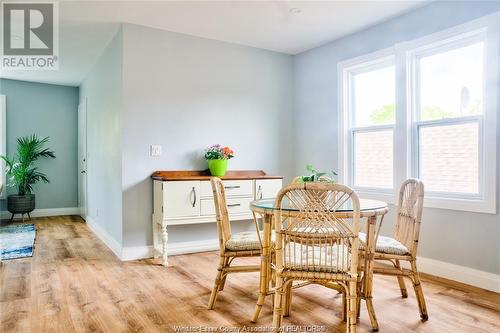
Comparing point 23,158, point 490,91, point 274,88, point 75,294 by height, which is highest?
point 274,88

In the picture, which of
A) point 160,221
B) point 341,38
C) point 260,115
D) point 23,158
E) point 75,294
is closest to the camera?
point 75,294

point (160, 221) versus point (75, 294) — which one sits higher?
point (160, 221)

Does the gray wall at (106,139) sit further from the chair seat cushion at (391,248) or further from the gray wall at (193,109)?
the chair seat cushion at (391,248)

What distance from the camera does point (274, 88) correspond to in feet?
16.0

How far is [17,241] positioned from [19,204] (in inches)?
70.5

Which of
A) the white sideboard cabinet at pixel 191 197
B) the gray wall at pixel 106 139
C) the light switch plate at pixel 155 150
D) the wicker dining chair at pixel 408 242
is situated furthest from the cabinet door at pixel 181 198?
the wicker dining chair at pixel 408 242

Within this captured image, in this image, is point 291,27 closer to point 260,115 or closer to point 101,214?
point 260,115

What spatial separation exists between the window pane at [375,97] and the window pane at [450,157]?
49cm

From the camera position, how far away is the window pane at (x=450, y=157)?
312 centimetres

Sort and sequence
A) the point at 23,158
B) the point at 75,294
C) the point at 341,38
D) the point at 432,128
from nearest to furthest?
the point at 75,294 < the point at 432,128 < the point at 341,38 < the point at 23,158

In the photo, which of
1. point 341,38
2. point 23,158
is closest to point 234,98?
point 341,38

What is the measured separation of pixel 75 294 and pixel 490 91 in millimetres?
3631

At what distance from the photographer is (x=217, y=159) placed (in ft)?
13.5

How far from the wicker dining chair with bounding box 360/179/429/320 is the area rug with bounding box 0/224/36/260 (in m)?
3.67
